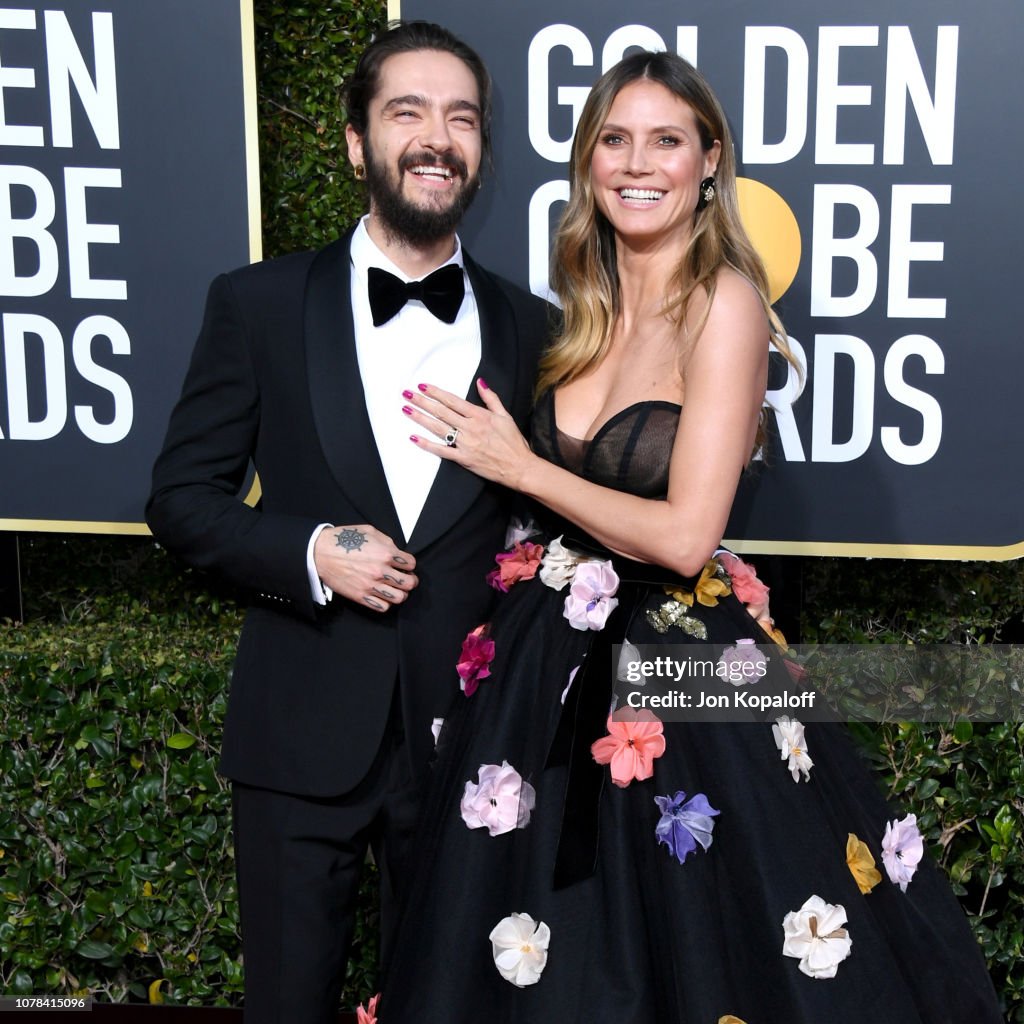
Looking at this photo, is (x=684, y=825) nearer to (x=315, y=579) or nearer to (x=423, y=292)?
(x=315, y=579)

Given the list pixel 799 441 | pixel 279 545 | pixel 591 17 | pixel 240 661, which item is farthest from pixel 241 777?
pixel 591 17

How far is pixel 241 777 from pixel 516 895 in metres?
0.57

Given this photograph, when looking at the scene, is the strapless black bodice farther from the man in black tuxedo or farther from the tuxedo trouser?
the tuxedo trouser

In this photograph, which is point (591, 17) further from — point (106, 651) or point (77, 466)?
point (106, 651)

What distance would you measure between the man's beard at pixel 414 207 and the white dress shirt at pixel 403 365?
2.5 inches

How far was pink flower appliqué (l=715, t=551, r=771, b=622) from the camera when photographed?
2.17 meters

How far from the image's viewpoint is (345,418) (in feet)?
6.65

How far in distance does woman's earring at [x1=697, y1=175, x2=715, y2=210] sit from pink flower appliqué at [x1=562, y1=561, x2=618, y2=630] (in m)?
0.73

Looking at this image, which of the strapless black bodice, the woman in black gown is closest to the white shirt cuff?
the woman in black gown

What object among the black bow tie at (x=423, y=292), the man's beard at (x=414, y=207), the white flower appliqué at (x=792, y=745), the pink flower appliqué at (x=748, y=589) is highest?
Result: the man's beard at (x=414, y=207)

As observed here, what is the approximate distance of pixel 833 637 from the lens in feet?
10.2

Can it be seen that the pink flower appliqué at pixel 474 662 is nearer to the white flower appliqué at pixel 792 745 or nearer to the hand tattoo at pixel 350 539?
the hand tattoo at pixel 350 539

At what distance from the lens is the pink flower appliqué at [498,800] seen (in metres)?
1.89

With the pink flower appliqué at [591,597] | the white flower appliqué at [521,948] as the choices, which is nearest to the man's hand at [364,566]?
the pink flower appliqué at [591,597]
